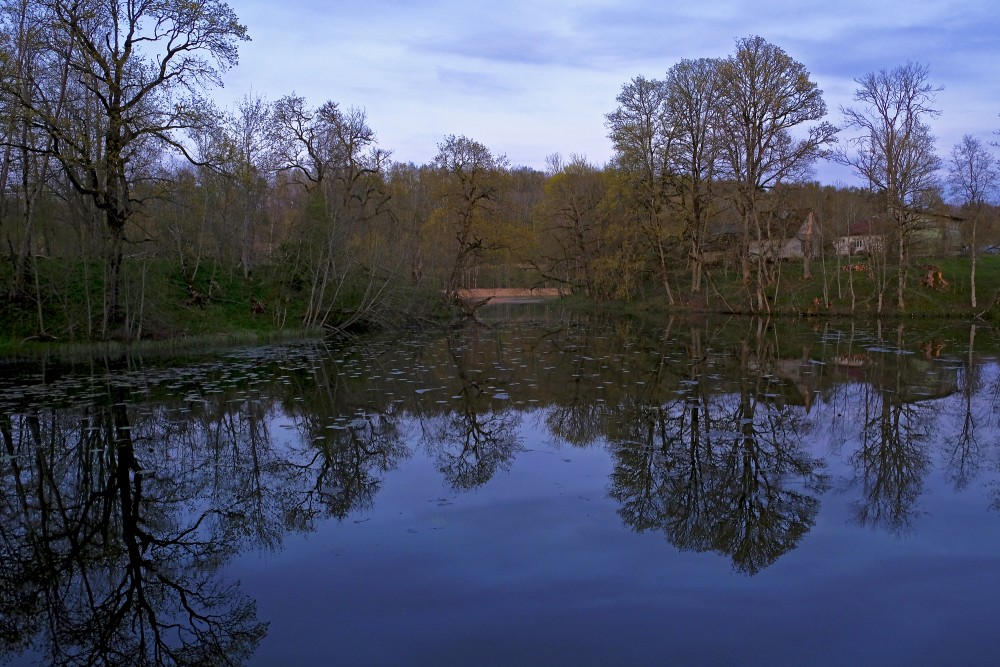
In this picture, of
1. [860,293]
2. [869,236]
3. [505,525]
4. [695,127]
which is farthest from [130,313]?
[860,293]

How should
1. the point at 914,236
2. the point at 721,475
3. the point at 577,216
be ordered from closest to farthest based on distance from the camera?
the point at 721,475 < the point at 914,236 < the point at 577,216

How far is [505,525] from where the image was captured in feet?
22.6

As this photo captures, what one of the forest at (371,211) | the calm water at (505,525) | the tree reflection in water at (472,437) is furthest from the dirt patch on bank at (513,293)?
the calm water at (505,525)

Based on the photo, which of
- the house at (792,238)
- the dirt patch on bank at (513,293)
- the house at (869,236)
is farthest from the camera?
the dirt patch on bank at (513,293)

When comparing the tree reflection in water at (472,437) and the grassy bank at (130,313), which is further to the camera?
the grassy bank at (130,313)

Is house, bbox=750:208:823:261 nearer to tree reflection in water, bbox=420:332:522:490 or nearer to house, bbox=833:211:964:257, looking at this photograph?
house, bbox=833:211:964:257

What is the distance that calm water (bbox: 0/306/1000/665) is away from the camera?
15.7 feet

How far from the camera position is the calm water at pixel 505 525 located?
4785 millimetres

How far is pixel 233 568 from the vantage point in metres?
6.01

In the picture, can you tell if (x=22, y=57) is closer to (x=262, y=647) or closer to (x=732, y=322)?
(x=262, y=647)

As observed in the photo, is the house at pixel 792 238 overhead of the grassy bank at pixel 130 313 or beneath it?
overhead

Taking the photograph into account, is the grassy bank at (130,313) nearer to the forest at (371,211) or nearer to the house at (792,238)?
the forest at (371,211)

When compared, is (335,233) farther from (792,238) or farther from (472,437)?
(792,238)

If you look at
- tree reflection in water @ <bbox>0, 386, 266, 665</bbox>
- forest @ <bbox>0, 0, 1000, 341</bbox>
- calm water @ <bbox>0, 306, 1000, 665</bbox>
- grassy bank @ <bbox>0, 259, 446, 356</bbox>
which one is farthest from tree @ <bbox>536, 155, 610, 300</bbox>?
tree reflection in water @ <bbox>0, 386, 266, 665</bbox>
